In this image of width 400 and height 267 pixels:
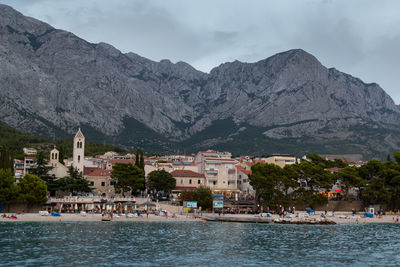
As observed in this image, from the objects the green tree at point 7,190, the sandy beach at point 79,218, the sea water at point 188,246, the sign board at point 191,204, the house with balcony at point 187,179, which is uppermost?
the house with balcony at point 187,179

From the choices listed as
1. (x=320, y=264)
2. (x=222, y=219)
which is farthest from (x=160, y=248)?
(x=222, y=219)

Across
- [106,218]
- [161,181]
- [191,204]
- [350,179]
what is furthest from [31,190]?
[350,179]

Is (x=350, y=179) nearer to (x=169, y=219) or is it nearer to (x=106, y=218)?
(x=169, y=219)

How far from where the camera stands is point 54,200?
98438mm

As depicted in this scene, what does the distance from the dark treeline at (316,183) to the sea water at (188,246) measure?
26877mm

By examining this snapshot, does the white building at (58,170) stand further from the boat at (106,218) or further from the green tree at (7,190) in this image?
the boat at (106,218)

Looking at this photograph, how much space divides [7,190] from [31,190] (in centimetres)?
472

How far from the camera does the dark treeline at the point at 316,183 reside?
356ft

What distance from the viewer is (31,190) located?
9188 cm

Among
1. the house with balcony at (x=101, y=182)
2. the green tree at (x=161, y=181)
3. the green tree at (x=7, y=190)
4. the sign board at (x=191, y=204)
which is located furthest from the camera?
the house with balcony at (x=101, y=182)

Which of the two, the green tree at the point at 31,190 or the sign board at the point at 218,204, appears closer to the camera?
the green tree at the point at 31,190

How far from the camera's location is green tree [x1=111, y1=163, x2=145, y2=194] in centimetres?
11231

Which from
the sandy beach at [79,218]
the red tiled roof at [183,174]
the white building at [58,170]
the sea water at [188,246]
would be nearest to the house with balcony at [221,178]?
the red tiled roof at [183,174]

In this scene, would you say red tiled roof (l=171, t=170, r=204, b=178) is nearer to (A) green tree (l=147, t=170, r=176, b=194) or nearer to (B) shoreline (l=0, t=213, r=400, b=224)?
(A) green tree (l=147, t=170, r=176, b=194)
